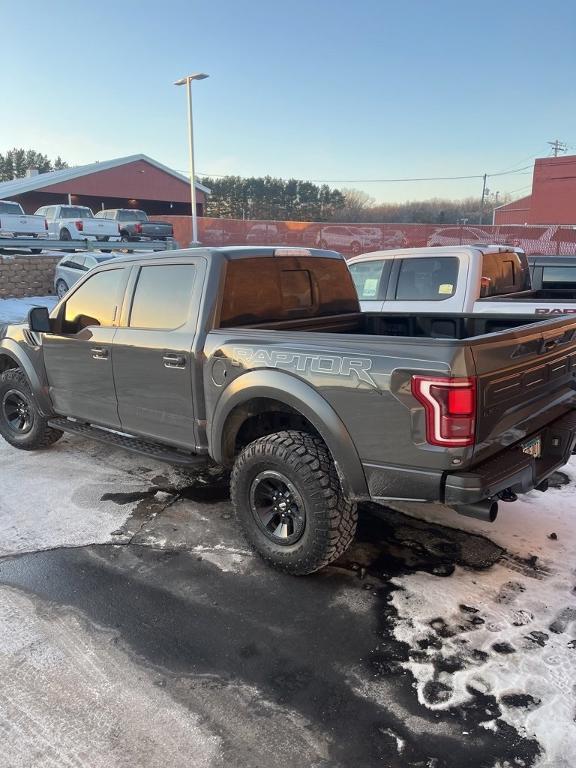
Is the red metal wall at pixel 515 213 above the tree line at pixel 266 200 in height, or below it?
below

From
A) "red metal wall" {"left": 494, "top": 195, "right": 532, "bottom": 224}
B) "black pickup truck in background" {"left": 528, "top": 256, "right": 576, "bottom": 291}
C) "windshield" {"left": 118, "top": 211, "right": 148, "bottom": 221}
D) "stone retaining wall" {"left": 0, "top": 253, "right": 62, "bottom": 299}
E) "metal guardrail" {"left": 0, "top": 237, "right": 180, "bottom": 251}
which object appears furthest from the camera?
"red metal wall" {"left": 494, "top": 195, "right": 532, "bottom": 224}

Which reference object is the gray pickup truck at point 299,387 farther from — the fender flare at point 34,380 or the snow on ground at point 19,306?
the snow on ground at point 19,306

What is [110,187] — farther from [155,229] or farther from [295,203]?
[295,203]

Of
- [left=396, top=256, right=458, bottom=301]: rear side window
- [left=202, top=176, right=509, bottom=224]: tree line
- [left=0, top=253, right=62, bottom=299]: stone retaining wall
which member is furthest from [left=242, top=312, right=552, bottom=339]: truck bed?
[left=202, top=176, right=509, bottom=224]: tree line

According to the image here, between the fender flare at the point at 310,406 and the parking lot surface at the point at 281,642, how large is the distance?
750mm

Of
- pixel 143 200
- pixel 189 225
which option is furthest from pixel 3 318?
pixel 143 200

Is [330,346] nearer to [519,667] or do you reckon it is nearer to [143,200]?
[519,667]

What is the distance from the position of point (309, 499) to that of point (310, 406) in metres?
0.53

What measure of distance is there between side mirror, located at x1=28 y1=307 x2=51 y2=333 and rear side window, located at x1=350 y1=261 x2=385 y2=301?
13.2 feet

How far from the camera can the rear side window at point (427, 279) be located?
6.76 m

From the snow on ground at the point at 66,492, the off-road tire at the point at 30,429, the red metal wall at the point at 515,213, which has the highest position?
the red metal wall at the point at 515,213

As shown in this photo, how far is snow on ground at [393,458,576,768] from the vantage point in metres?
2.41

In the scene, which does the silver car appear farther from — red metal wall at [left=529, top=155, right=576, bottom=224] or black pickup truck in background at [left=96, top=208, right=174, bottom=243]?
red metal wall at [left=529, top=155, right=576, bottom=224]

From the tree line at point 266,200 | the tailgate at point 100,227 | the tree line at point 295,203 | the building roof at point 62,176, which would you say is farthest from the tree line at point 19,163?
the tailgate at point 100,227
